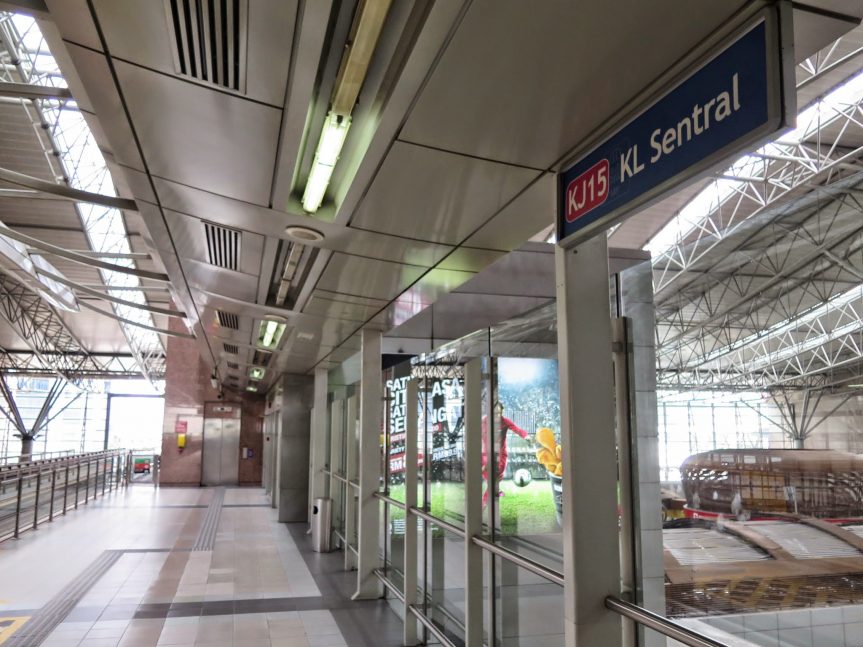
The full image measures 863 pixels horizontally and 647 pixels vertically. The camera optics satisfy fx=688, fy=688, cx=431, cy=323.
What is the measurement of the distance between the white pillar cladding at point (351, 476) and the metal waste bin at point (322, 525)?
1.32 meters

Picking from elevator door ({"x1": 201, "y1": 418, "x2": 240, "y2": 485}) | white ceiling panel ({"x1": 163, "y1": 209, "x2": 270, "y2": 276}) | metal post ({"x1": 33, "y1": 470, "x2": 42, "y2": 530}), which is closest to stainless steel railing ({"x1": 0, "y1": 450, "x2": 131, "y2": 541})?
metal post ({"x1": 33, "y1": 470, "x2": 42, "y2": 530})

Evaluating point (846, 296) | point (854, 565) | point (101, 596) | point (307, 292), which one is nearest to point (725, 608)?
point (854, 565)

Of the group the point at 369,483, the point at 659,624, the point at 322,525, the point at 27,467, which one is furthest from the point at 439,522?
the point at 27,467

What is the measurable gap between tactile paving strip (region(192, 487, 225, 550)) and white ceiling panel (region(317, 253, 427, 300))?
629 cm

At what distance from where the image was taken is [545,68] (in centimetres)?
203

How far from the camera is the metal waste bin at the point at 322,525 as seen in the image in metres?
9.87

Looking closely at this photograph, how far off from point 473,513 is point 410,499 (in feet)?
5.64

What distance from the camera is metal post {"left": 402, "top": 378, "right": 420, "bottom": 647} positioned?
224 inches

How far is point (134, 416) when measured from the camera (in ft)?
131

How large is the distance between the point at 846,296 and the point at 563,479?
1404 mm

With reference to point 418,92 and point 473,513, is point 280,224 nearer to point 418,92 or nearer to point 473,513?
point 418,92

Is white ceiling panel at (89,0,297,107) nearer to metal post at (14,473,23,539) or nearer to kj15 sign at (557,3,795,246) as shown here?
kj15 sign at (557,3,795,246)

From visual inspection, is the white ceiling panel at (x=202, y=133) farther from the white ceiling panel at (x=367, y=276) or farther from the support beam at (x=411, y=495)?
the support beam at (x=411, y=495)

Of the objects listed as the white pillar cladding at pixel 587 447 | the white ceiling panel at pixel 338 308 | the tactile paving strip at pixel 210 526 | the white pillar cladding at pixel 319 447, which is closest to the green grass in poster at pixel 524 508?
the white pillar cladding at pixel 587 447
